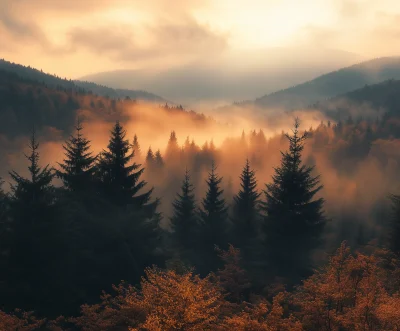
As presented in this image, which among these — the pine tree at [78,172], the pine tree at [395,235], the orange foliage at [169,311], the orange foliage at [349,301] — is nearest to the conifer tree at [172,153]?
the pine tree at [78,172]

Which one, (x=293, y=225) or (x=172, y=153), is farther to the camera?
(x=172, y=153)

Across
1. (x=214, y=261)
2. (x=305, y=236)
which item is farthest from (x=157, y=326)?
(x=214, y=261)

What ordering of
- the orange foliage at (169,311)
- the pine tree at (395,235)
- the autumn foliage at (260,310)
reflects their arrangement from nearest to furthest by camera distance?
the orange foliage at (169,311) < the autumn foliage at (260,310) < the pine tree at (395,235)

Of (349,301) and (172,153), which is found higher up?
(172,153)

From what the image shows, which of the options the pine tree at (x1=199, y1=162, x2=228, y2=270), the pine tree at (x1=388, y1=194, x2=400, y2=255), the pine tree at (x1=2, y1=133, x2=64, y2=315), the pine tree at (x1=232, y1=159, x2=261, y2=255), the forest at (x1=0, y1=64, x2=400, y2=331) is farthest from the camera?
the pine tree at (x1=232, y1=159, x2=261, y2=255)

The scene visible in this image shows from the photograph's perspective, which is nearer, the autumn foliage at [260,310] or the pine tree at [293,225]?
the autumn foliage at [260,310]

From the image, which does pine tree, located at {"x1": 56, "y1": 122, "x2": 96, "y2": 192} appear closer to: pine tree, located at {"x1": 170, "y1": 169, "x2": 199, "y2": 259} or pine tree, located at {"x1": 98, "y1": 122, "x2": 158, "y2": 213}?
pine tree, located at {"x1": 98, "y1": 122, "x2": 158, "y2": 213}

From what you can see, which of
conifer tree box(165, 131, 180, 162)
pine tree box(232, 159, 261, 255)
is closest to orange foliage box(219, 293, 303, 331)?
pine tree box(232, 159, 261, 255)

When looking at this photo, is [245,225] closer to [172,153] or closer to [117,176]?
[117,176]

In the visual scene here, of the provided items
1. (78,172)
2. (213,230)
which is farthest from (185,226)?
(78,172)

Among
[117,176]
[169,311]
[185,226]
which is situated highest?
[117,176]

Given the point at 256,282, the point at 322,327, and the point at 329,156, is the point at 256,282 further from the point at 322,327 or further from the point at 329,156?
the point at 329,156

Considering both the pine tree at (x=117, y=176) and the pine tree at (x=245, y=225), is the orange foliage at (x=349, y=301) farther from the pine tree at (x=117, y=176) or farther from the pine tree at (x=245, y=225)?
the pine tree at (x=245, y=225)

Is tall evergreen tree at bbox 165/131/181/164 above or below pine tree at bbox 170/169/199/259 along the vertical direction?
above
